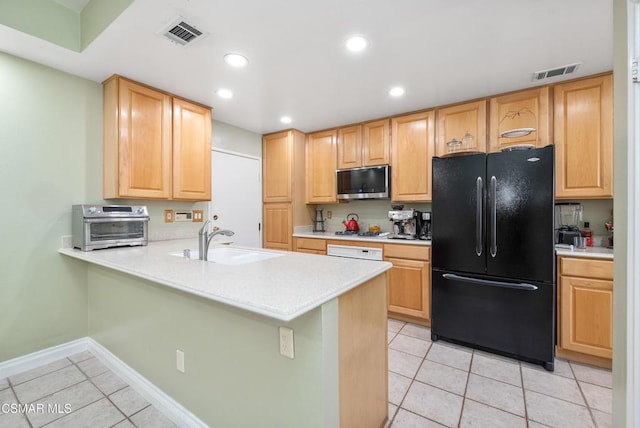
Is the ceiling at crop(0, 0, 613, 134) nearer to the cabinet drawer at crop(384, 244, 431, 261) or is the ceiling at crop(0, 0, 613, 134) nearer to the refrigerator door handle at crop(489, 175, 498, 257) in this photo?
the refrigerator door handle at crop(489, 175, 498, 257)

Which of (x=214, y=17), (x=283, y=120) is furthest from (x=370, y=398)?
(x=283, y=120)

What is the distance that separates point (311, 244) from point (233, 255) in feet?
4.85

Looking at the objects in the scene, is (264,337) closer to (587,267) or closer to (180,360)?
(180,360)

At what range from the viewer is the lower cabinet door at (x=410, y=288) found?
2826 millimetres

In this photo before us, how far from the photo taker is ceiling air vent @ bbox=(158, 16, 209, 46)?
5.55 feet

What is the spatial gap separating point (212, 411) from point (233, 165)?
2.79 meters

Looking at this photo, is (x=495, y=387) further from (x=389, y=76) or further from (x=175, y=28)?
(x=175, y=28)

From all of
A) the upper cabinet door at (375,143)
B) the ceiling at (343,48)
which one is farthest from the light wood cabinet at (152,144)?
the upper cabinet door at (375,143)

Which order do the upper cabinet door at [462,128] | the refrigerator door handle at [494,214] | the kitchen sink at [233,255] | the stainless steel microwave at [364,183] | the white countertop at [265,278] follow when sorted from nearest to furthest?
the white countertop at [265,278]
the kitchen sink at [233,255]
the refrigerator door handle at [494,214]
the upper cabinet door at [462,128]
the stainless steel microwave at [364,183]

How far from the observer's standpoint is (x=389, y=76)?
7.76 ft

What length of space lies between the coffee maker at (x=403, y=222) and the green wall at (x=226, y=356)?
7.42 feet

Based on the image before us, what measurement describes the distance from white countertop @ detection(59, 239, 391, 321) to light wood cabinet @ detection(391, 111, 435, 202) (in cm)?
181

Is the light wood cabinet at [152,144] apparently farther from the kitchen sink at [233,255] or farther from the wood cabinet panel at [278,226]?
the wood cabinet panel at [278,226]

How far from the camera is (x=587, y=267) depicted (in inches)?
82.5
